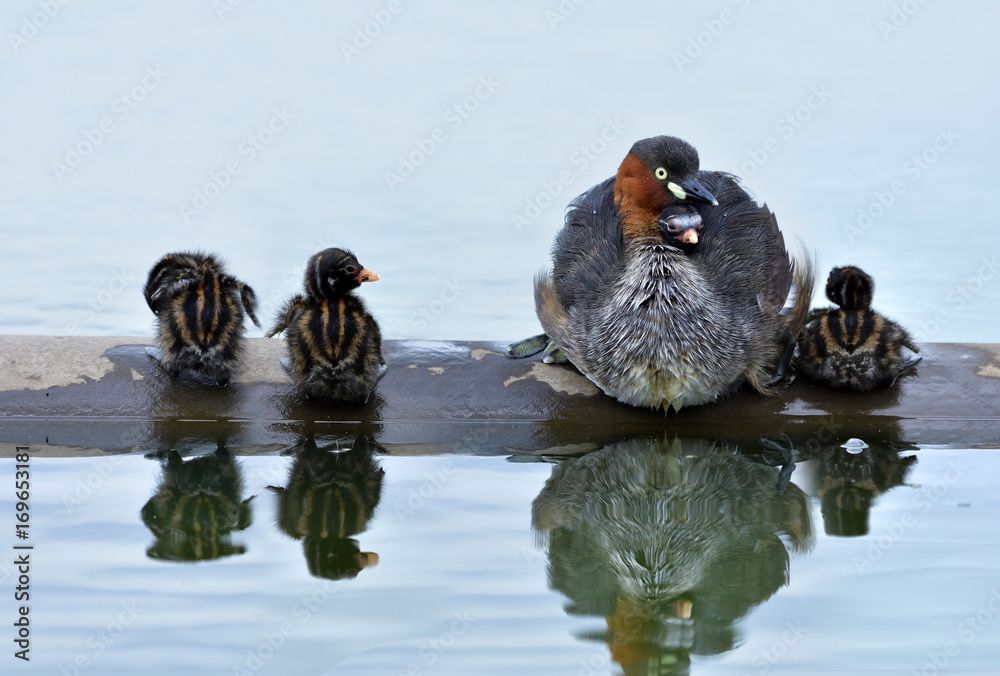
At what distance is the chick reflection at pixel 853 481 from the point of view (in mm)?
4455

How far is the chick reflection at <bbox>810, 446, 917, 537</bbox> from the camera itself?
446 cm

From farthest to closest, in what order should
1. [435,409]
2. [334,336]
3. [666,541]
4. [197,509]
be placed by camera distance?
[435,409] < [334,336] < [197,509] < [666,541]

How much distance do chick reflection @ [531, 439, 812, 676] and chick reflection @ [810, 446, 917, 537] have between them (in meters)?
0.13

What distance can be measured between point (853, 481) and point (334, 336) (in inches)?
97.6

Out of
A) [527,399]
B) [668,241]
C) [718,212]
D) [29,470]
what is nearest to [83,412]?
[29,470]

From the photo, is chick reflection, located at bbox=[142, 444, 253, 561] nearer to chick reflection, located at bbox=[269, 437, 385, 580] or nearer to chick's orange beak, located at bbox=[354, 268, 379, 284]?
chick reflection, located at bbox=[269, 437, 385, 580]

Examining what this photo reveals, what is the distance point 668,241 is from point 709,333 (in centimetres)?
53

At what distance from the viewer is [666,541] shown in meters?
4.23

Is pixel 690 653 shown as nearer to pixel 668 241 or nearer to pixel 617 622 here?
pixel 617 622

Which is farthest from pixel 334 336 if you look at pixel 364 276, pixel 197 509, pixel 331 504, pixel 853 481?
pixel 853 481

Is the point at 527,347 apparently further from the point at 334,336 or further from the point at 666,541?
the point at 666,541

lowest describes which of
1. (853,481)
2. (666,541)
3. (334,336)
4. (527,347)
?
(666,541)

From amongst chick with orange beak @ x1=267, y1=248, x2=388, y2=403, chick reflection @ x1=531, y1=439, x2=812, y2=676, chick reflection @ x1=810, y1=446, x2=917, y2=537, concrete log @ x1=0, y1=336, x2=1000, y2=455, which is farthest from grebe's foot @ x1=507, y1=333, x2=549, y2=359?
chick reflection @ x1=810, y1=446, x2=917, y2=537

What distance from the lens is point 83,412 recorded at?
5637 millimetres
